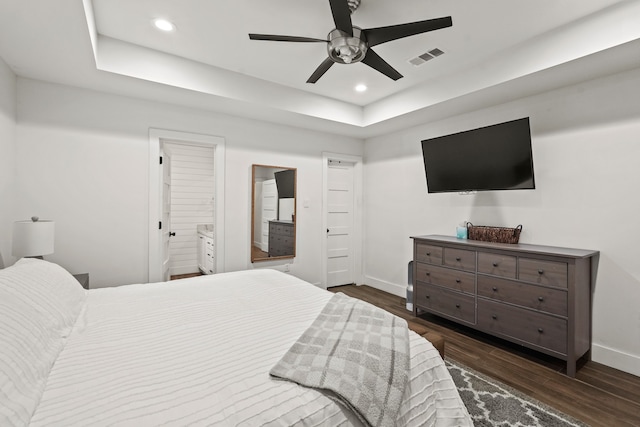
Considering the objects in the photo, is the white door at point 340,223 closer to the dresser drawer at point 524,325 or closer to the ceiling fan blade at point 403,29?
the dresser drawer at point 524,325

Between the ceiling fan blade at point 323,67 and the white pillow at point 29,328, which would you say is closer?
the white pillow at point 29,328

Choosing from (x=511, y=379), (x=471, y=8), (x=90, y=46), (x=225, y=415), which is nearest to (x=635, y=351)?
(x=511, y=379)

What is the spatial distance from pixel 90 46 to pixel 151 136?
1.15 meters

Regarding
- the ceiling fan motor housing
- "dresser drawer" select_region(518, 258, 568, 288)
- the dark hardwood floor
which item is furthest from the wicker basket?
the ceiling fan motor housing

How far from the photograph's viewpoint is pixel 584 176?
2717 millimetres

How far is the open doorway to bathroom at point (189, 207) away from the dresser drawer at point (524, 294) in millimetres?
4370

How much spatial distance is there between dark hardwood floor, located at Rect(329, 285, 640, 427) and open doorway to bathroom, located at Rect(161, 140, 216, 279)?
429 centimetres

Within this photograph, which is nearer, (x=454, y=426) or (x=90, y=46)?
(x=454, y=426)

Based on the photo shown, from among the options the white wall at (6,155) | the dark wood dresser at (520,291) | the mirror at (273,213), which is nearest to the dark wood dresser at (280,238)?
the mirror at (273,213)

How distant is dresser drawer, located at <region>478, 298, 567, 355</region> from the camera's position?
2.42 meters

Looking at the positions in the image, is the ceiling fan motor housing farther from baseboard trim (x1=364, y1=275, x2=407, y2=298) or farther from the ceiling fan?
baseboard trim (x1=364, y1=275, x2=407, y2=298)

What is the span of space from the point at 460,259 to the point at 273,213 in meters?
2.40

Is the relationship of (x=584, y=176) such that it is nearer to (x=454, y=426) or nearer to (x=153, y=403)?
(x=454, y=426)

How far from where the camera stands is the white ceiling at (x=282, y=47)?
2.12m
